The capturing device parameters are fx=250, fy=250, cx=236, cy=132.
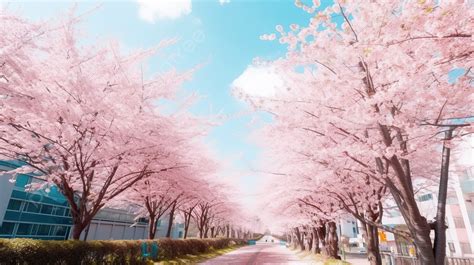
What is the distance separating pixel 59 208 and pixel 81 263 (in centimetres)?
2500

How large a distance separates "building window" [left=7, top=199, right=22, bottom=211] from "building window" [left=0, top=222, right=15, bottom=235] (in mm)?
1295

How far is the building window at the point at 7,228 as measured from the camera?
21.4 meters

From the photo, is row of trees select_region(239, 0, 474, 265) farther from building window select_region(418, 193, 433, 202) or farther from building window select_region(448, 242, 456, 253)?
building window select_region(418, 193, 433, 202)

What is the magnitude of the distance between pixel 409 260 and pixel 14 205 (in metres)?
31.0

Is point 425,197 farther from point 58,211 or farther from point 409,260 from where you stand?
point 58,211

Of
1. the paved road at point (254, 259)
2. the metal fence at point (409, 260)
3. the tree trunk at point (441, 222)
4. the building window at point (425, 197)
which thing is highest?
the building window at point (425, 197)

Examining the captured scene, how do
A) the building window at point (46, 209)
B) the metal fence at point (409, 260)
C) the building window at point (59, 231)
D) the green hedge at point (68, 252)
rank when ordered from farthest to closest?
the building window at point (59, 231) → the building window at point (46, 209) → the metal fence at point (409, 260) → the green hedge at point (68, 252)

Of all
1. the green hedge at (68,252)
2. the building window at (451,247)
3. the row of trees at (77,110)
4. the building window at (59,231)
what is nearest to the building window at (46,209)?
the building window at (59,231)

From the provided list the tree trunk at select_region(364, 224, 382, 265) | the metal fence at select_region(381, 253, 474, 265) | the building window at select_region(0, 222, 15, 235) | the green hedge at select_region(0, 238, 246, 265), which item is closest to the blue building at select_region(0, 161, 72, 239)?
the building window at select_region(0, 222, 15, 235)

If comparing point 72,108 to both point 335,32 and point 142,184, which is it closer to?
point 335,32

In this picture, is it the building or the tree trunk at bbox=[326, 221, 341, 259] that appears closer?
the tree trunk at bbox=[326, 221, 341, 259]

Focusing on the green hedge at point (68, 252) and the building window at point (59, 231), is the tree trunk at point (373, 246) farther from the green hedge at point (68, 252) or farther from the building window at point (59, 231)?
the building window at point (59, 231)

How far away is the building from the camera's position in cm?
2183

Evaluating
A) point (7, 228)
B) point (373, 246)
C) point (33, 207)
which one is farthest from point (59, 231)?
point (373, 246)
